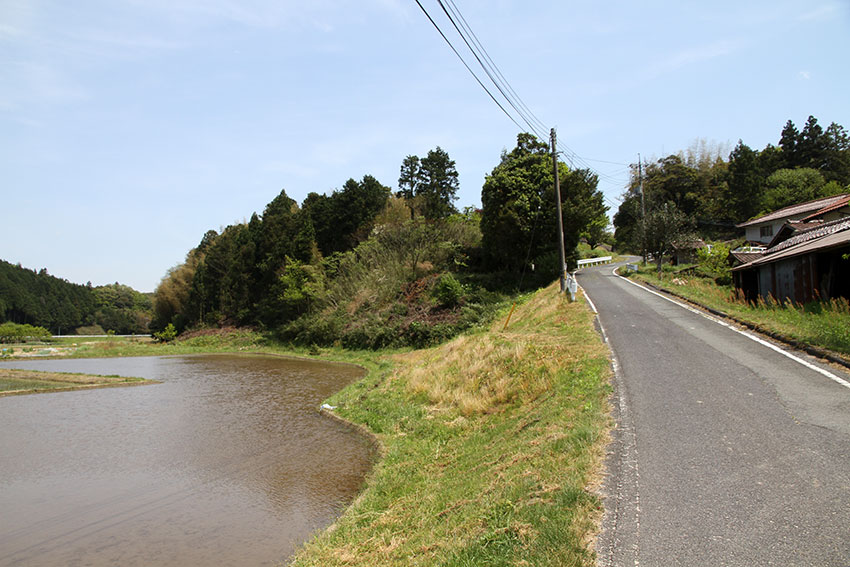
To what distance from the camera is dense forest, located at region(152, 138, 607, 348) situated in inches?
1313

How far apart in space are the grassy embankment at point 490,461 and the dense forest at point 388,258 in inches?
649

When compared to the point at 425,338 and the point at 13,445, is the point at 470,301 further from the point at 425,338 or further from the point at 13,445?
the point at 13,445

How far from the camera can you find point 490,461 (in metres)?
8.48

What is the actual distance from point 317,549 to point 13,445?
12832 millimetres

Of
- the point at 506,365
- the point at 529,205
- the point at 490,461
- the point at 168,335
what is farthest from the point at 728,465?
the point at 168,335

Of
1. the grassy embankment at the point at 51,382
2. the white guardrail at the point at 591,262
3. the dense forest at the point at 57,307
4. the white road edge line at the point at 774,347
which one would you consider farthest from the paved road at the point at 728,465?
the dense forest at the point at 57,307

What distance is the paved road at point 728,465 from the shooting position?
436 centimetres

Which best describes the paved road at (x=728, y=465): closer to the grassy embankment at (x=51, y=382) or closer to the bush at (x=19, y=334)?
the grassy embankment at (x=51, y=382)

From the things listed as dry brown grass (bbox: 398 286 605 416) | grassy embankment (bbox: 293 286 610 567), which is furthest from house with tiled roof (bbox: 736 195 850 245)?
grassy embankment (bbox: 293 286 610 567)

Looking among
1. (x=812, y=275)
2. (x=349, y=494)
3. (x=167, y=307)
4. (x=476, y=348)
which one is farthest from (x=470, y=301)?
(x=167, y=307)

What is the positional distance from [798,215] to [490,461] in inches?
1701

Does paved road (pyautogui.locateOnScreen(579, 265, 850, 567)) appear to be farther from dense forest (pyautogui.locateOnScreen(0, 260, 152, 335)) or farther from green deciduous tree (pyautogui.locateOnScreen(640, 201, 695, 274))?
dense forest (pyautogui.locateOnScreen(0, 260, 152, 335))

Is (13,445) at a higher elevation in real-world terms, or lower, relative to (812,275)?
lower

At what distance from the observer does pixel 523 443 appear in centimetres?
827
